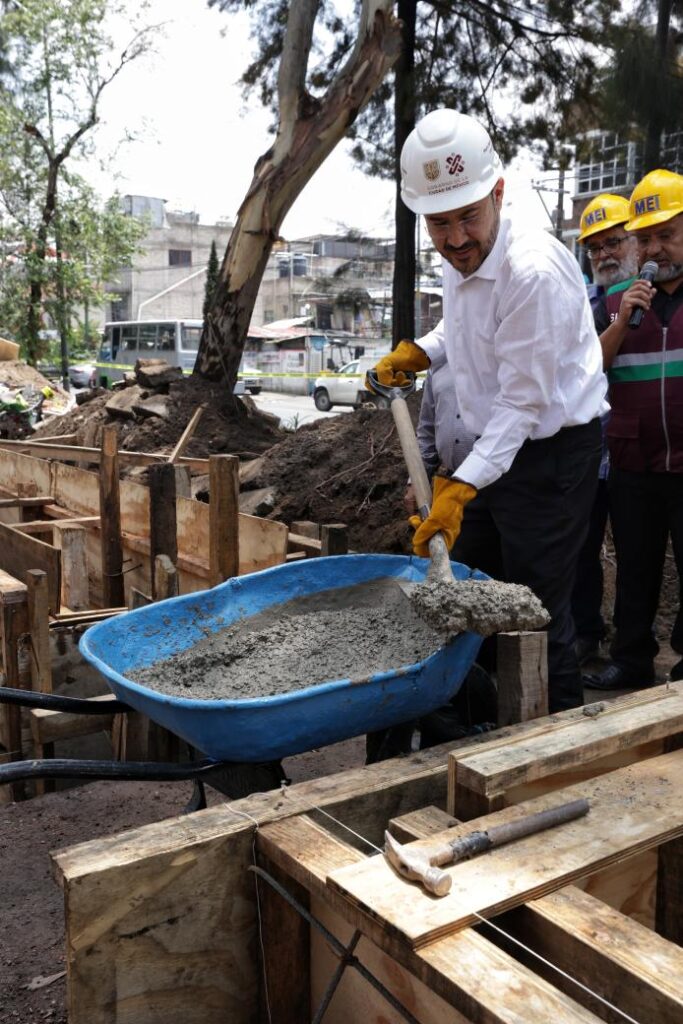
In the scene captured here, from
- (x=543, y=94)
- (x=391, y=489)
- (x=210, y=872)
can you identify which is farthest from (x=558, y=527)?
(x=543, y=94)

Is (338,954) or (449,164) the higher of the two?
(449,164)

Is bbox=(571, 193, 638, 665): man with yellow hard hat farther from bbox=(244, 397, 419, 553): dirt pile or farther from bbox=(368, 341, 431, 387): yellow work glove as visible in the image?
bbox=(244, 397, 419, 553): dirt pile

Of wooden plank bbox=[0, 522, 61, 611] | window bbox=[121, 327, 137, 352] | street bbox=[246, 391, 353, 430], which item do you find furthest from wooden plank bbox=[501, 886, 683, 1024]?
window bbox=[121, 327, 137, 352]

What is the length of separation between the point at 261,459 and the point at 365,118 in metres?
5.60

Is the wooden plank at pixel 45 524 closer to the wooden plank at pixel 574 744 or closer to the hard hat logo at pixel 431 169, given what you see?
the hard hat logo at pixel 431 169

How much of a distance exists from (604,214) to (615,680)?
2.11 meters

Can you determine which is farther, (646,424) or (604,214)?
(604,214)

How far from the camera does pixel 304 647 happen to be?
106 inches

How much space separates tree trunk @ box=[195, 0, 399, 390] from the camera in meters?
9.09

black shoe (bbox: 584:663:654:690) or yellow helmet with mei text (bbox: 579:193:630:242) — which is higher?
yellow helmet with mei text (bbox: 579:193:630:242)

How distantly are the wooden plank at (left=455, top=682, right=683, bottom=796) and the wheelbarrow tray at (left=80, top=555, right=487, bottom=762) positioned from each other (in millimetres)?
320

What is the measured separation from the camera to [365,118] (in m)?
11.2

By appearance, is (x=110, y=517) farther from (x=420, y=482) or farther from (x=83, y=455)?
(x=420, y=482)

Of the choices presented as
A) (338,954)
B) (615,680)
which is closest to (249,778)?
(338,954)
